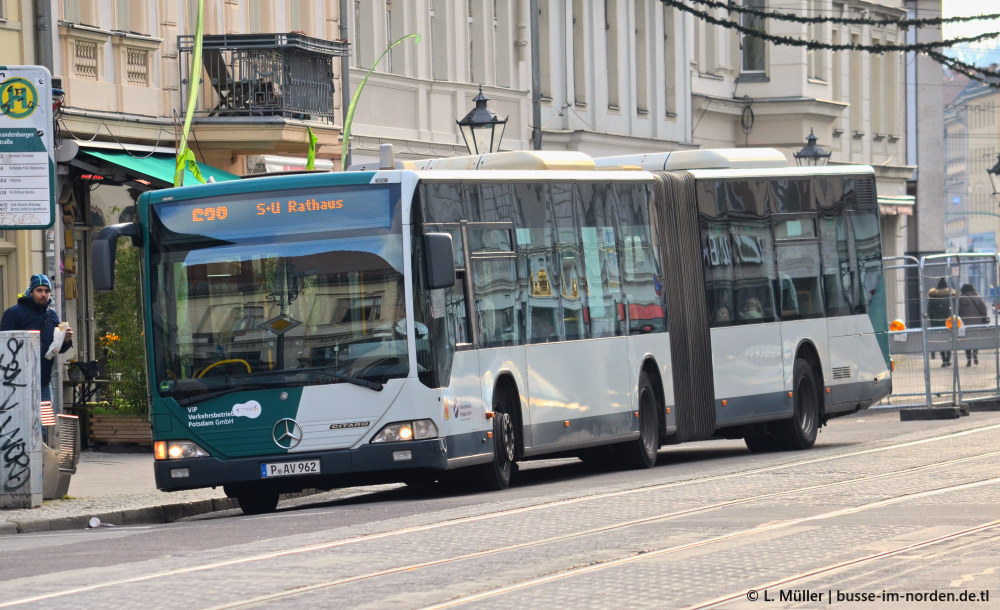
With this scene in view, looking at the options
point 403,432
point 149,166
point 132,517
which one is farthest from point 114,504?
point 149,166

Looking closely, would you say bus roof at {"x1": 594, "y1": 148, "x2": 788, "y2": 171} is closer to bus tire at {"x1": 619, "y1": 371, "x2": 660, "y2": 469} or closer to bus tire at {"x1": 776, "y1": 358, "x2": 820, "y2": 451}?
bus tire at {"x1": 776, "y1": 358, "x2": 820, "y2": 451}

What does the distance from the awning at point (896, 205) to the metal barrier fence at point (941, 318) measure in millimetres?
25223

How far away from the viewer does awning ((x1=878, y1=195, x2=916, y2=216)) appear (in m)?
56.7

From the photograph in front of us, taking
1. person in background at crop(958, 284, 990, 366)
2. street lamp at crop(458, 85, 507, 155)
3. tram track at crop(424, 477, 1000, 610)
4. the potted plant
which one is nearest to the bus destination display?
tram track at crop(424, 477, 1000, 610)

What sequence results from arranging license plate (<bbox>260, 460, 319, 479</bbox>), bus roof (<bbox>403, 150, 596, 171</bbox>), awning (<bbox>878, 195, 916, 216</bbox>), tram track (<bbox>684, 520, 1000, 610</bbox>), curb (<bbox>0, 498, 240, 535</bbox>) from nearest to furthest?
1. tram track (<bbox>684, 520, 1000, 610</bbox>)
2. curb (<bbox>0, 498, 240, 535</bbox>)
3. license plate (<bbox>260, 460, 319, 479</bbox>)
4. bus roof (<bbox>403, 150, 596, 171</bbox>)
5. awning (<bbox>878, 195, 916, 216</bbox>)

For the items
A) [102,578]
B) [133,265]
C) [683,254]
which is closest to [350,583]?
[102,578]

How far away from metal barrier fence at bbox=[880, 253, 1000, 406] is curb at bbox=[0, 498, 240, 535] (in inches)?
548

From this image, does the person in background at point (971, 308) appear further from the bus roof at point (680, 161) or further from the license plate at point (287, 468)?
the license plate at point (287, 468)

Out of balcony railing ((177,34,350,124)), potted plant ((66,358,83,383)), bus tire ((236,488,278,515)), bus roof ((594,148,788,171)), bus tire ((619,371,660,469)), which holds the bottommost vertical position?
bus tire ((236,488,278,515))

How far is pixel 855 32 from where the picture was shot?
57.0 m

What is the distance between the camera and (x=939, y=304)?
1219 inches

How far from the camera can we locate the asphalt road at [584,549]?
1055cm

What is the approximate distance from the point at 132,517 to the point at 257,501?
135cm

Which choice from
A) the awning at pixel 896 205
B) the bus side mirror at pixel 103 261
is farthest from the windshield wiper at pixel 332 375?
the awning at pixel 896 205
